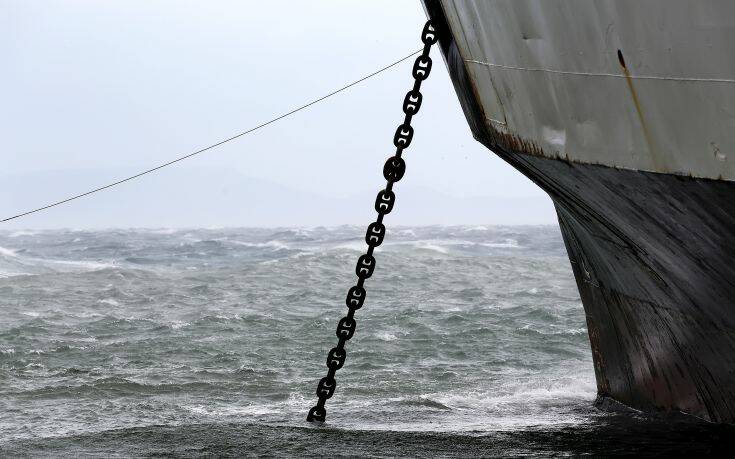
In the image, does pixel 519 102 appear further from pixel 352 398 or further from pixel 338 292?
pixel 338 292

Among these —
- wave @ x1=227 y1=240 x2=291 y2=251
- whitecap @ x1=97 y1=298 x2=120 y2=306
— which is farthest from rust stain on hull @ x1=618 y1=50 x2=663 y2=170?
wave @ x1=227 y1=240 x2=291 y2=251

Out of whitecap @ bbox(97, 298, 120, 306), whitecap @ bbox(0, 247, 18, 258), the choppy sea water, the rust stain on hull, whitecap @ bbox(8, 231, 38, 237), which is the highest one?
whitecap @ bbox(8, 231, 38, 237)

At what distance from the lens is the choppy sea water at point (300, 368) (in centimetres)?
549

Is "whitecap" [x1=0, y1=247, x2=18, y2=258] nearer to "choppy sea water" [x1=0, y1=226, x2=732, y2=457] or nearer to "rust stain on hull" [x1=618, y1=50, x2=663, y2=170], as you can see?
"choppy sea water" [x1=0, y1=226, x2=732, y2=457]

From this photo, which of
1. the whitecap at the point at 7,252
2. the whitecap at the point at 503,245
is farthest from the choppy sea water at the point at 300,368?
the whitecap at the point at 7,252

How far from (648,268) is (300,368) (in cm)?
561

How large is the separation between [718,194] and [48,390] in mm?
6755

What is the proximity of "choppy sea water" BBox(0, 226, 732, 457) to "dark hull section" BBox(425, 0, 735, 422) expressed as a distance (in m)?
0.27

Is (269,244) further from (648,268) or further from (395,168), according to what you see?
(648,268)

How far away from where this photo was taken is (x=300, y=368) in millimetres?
9352

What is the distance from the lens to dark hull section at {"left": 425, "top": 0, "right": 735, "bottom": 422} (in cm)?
315

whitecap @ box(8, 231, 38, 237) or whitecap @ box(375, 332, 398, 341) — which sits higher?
whitecap @ box(8, 231, 38, 237)

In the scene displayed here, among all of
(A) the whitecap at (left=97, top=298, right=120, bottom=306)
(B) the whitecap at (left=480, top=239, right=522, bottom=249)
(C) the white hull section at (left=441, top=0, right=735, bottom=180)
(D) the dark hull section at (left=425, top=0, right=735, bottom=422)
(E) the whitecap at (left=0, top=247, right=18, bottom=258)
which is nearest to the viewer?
(C) the white hull section at (left=441, top=0, right=735, bottom=180)

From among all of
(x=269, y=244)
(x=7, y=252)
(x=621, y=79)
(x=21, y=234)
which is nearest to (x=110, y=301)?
(x=621, y=79)
